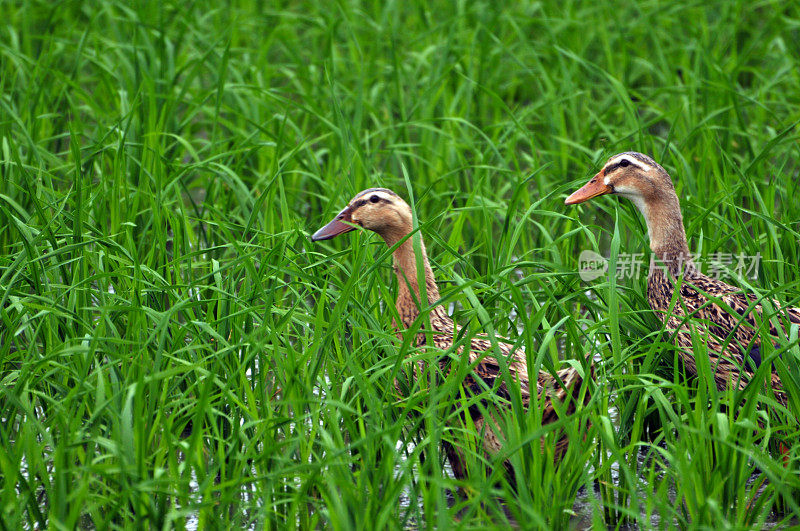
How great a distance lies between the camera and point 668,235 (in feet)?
15.1

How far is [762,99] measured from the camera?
645cm

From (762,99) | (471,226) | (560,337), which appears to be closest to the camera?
(560,337)

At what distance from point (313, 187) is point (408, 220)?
161 cm

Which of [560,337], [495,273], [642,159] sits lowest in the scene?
[560,337]

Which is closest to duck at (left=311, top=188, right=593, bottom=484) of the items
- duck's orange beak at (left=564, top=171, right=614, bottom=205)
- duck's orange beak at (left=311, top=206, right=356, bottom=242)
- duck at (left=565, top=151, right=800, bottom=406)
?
duck's orange beak at (left=311, top=206, right=356, bottom=242)

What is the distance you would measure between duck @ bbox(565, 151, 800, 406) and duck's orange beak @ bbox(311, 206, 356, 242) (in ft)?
3.22

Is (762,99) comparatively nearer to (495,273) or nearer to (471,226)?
(471,226)

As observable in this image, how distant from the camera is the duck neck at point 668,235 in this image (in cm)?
456

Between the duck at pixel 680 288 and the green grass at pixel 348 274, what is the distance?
0.12 meters

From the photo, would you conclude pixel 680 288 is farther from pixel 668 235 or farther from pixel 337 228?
pixel 337 228

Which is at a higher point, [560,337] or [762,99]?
[762,99]

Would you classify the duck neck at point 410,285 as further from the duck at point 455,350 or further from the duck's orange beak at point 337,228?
the duck's orange beak at point 337,228

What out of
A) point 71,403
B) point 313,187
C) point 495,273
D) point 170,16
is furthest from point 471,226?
point 170,16

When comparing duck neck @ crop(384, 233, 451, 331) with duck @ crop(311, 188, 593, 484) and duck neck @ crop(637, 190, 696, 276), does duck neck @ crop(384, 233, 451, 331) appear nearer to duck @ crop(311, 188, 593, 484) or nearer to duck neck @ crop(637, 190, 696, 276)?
duck @ crop(311, 188, 593, 484)
